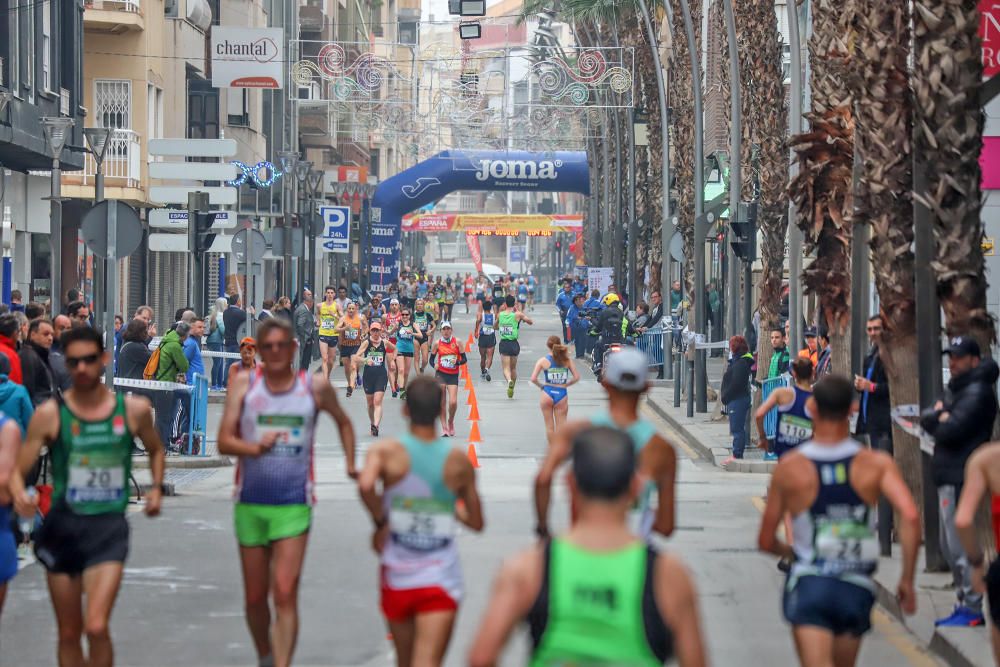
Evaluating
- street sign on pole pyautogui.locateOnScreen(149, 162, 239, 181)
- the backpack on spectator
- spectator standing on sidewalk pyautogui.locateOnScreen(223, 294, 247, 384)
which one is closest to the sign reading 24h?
spectator standing on sidewalk pyautogui.locateOnScreen(223, 294, 247, 384)

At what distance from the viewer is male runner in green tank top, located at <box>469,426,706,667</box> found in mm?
4711

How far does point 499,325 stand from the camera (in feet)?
127

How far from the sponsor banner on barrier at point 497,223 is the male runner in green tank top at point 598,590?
4027 inches

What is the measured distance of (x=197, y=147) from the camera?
96.8 feet

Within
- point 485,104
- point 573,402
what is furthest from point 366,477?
point 485,104

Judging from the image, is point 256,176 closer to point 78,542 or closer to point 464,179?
point 464,179

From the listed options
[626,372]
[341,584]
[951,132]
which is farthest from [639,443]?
[951,132]

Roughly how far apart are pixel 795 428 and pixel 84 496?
241 inches

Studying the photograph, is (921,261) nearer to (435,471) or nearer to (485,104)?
(435,471)

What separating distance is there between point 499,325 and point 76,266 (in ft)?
30.7

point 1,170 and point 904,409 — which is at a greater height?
point 1,170

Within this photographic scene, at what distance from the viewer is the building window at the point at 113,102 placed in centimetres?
4259

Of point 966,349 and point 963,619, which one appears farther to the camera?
point 966,349

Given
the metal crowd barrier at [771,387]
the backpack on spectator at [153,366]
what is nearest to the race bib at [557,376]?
the metal crowd barrier at [771,387]
